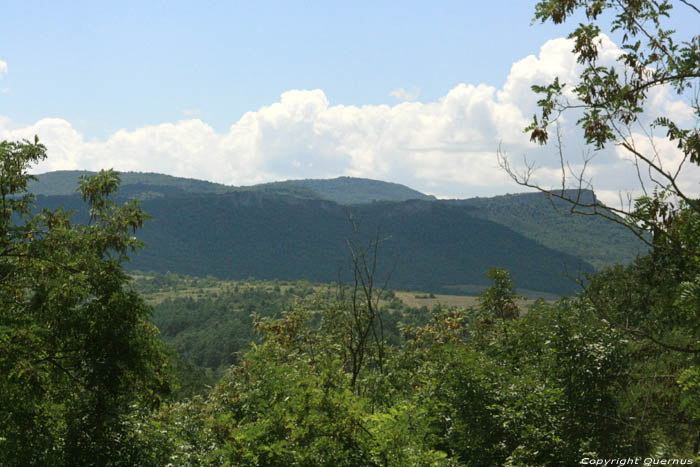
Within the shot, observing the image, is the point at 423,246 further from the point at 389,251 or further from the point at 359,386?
the point at 359,386

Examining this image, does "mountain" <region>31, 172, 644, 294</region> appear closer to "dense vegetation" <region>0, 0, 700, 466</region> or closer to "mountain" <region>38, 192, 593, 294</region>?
"mountain" <region>38, 192, 593, 294</region>

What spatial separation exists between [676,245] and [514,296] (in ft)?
32.3

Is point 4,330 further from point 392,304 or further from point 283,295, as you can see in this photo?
point 283,295

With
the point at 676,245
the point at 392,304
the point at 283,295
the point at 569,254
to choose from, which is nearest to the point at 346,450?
the point at 676,245

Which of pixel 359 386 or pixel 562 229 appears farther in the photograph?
pixel 562 229

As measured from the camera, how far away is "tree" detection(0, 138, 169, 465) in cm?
662

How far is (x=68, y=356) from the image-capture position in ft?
25.9

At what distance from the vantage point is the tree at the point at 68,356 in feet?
21.7

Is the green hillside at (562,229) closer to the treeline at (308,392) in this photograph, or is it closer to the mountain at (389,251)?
the mountain at (389,251)

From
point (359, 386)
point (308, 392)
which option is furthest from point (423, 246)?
point (308, 392)

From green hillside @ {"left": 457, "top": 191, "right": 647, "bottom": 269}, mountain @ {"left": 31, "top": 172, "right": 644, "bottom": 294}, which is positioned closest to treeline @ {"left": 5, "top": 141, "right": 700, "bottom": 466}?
green hillside @ {"left": 457, "top": 191, "right": 647, "bottom": 269}

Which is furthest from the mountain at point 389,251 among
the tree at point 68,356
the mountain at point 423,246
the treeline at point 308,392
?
the tree at point 68,356

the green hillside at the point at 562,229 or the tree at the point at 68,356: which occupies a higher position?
the green hillside at the point at 562,229

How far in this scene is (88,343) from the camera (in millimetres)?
7918
